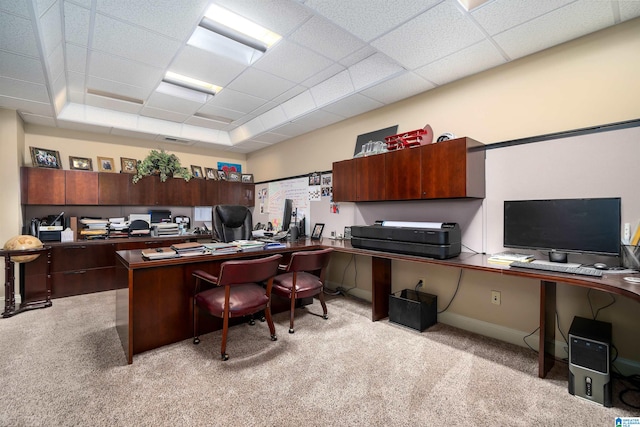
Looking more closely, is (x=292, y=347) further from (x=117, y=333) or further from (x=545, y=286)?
(x=545, y=286)

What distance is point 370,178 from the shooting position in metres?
3.32

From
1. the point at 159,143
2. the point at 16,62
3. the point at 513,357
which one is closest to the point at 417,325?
the point at 513,357

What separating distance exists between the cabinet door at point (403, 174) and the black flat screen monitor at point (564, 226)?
0.81 metres

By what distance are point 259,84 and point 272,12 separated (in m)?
1.27

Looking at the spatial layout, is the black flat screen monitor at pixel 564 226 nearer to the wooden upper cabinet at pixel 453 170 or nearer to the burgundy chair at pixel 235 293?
the wooden upper cabinet at pixel 453 170

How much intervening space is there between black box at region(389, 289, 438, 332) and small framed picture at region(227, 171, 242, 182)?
4030mm

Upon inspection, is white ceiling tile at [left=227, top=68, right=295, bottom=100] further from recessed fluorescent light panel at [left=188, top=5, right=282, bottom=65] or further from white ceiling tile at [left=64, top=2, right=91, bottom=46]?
white ceiling tile at [left=64, top=2, right=91, bottom=46]

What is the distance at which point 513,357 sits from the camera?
93.0 inches

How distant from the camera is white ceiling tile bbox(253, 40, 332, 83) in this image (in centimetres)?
271

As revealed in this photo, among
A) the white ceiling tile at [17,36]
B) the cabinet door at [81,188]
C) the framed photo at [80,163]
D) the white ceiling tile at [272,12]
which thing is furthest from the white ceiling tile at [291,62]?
the framed photo at [80,163]

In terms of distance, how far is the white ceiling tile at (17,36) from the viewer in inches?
77.9

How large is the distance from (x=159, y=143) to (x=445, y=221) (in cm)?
495

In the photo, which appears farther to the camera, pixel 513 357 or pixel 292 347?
pixel 292 347

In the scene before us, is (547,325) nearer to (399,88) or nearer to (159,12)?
(399,88)
